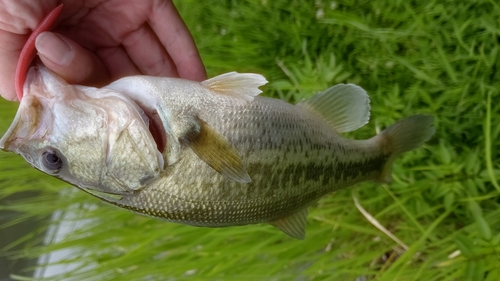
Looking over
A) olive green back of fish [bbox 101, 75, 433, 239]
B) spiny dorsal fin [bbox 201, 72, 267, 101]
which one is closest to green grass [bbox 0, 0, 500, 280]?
olive green back of fish [bbox 101, 75, 433, 239]

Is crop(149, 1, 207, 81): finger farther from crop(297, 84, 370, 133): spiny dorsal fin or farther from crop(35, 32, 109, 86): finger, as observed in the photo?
crop(297, 84, 370, 133): spiny dorsal fin

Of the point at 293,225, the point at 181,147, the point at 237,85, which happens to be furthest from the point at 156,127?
the point at 293,225

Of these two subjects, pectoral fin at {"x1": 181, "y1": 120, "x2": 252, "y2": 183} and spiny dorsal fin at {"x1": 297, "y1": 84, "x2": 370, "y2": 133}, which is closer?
pectoral fin at {"x1": 181, "y1": 120, "x2": 252, "y2": 183}

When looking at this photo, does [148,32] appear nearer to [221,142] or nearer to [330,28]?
[221,142]

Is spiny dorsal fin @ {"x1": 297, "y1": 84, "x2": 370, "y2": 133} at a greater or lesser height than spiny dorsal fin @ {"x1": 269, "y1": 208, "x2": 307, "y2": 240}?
greater

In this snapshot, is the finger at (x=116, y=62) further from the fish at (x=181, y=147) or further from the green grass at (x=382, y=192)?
the green grass at (x=382, y=192)
